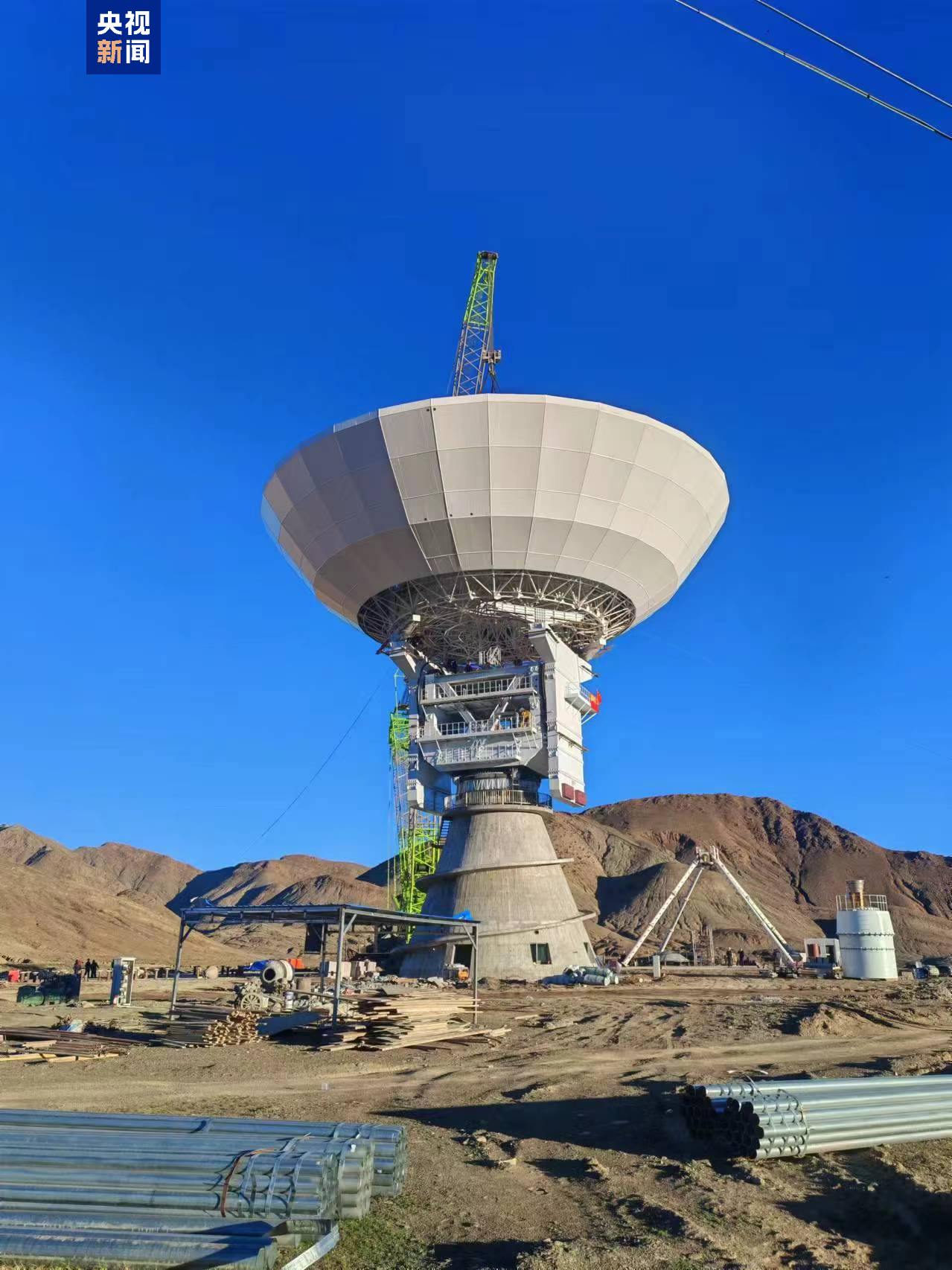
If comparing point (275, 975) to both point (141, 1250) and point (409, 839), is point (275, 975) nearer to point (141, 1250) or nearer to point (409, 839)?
point (409, 839)

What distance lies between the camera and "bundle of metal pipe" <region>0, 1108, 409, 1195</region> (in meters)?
8.59

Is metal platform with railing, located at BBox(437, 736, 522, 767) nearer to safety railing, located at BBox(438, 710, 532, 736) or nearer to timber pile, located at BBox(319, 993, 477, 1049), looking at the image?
Answer: safety railing, located at BBox(438, 710, 532, 736)

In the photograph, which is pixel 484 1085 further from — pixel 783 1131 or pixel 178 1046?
pixel 178 1046

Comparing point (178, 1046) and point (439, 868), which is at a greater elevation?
point (439, 868)

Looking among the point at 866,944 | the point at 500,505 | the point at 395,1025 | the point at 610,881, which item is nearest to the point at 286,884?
the point at 610,881

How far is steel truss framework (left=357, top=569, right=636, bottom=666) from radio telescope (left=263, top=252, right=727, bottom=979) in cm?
10

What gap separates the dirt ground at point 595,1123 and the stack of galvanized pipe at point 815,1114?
211 mm

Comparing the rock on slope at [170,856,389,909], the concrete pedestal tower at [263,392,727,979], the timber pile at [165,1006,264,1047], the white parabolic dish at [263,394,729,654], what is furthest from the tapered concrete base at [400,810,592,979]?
the rock on slope at [170,856,389,909]

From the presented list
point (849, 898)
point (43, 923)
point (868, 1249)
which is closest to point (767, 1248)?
point (868, 1249)

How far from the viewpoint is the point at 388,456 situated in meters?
35.6

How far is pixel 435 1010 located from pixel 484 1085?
8282 millimetres

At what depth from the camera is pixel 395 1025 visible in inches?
866

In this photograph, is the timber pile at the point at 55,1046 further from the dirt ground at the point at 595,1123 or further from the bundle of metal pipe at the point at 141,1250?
the bundle of metal pipe at the point at 141,1250

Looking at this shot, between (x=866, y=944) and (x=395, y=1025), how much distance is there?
1295 inches
